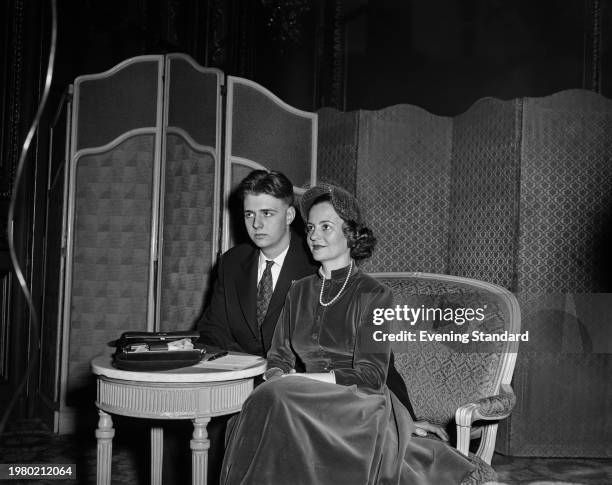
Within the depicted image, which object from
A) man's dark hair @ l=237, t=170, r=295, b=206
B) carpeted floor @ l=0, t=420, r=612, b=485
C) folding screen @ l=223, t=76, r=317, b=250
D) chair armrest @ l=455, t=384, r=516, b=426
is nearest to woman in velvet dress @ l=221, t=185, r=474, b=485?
chair armrest @ l=455, t=384, r=516, b=426

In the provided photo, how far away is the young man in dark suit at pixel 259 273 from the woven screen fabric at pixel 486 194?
4.54 ft

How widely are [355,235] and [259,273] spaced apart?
2.07 feet

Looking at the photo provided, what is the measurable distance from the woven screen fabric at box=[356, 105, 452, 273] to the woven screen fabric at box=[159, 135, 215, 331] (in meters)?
0.99

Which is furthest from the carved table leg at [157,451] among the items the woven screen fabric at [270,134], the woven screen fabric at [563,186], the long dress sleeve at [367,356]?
the woven screen fabric at [563,186]

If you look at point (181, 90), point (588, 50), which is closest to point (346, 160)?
point (181, 90)

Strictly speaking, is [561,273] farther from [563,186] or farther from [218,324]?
[218,324]

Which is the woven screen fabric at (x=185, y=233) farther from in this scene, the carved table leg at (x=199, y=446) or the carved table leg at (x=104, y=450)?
the carved table leg at (x=199, y=446)

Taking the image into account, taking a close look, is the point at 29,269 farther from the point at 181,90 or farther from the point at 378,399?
the point at 378,399

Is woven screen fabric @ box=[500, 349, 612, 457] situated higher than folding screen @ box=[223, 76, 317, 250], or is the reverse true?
folding screen @ box=[223, 76, 317, 250]

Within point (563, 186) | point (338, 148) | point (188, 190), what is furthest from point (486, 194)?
point (188, 190)

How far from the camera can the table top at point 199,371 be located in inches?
85.0

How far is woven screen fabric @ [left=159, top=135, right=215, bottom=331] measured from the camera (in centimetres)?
372

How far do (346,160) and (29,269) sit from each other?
92.3 inches

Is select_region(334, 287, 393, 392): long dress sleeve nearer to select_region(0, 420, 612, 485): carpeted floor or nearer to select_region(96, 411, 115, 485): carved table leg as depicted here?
select_region(96, 411, 115, 485): carved table leg
